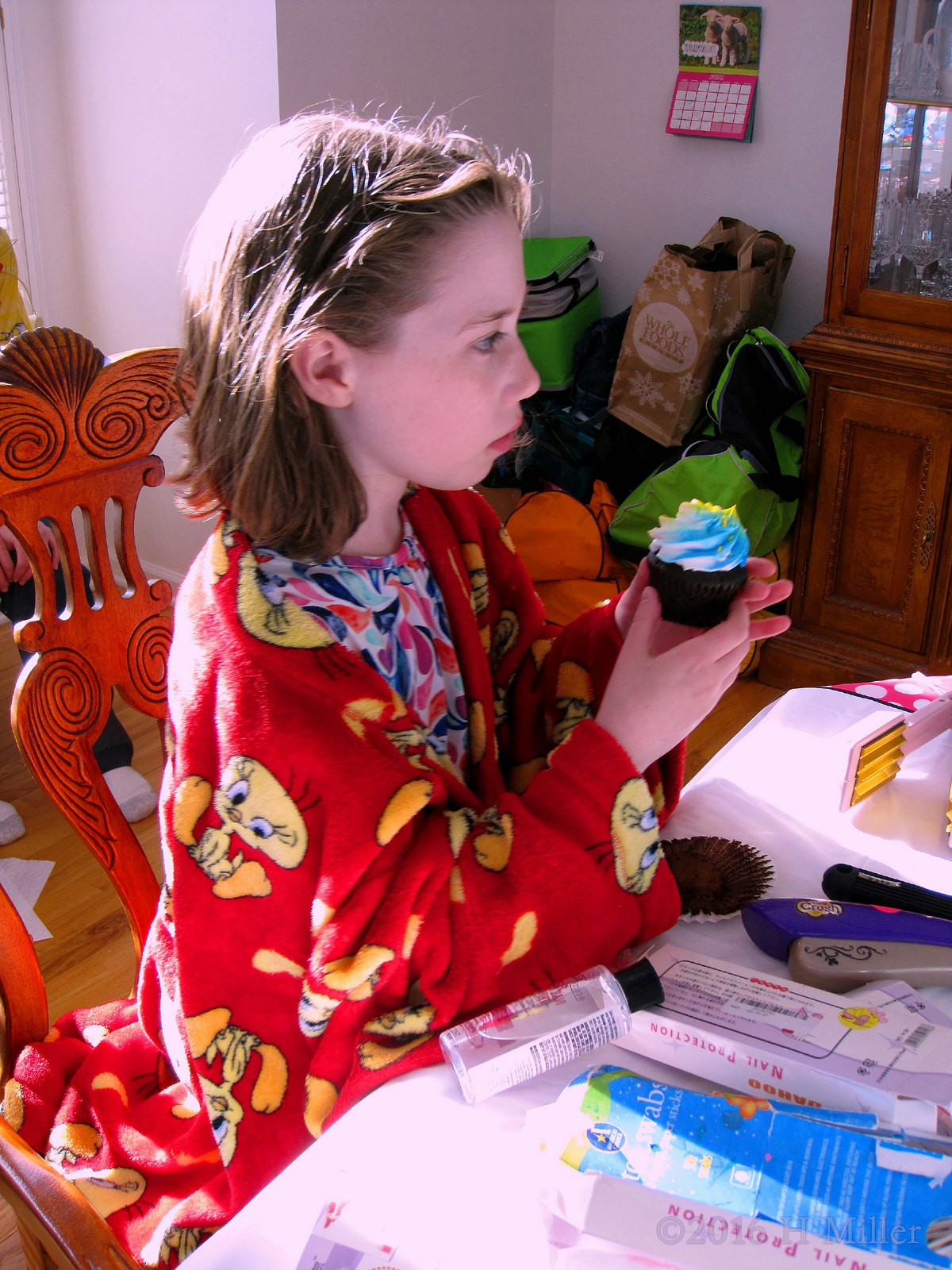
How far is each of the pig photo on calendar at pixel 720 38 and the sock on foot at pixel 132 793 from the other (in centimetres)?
227

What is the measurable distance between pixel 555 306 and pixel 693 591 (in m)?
2.37

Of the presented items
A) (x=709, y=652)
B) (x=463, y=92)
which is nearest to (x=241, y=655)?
(x=709, y=652)

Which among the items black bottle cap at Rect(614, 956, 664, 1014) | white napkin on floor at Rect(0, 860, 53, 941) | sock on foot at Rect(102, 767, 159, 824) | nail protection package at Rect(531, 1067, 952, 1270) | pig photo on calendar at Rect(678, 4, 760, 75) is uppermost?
pig photo on calendar at Rect(678, 4, 760, 75)

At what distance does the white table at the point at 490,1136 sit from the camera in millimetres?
590

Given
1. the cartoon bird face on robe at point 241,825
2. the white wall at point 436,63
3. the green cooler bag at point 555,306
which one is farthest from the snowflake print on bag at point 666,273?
the cartoon bird face on robe at point 241,825

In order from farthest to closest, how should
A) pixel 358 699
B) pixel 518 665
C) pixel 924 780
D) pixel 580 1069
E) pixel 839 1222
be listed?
pixel 518 665, pixel 924 780, pixel 358 699, pixel 580 1069, pixel 839 1222

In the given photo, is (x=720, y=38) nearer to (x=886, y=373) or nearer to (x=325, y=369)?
(x=886, y=373)

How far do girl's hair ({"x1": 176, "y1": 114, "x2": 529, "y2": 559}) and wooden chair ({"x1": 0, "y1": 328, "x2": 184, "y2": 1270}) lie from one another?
0.09m

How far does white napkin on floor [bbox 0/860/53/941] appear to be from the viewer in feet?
6.77

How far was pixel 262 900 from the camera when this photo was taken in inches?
30.7

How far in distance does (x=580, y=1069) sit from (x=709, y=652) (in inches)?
11.7

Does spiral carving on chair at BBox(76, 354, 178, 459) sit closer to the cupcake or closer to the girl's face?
the girl's face

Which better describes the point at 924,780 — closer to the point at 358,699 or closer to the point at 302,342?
the point at 358,699

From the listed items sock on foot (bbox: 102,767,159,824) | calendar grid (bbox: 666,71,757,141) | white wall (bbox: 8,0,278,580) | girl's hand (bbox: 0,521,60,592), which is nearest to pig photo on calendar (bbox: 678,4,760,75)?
calendar grid (bbox: 666,71,757,141)
